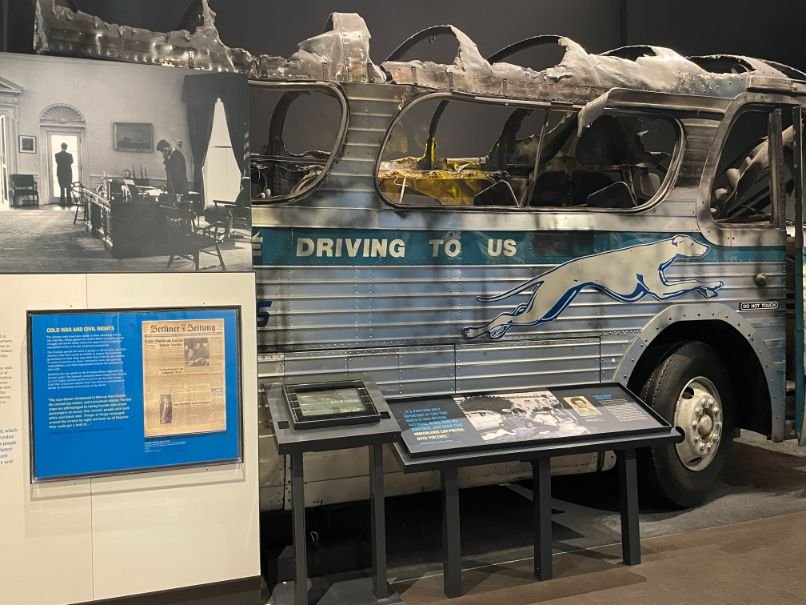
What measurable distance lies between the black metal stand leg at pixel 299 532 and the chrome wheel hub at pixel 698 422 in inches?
98.4

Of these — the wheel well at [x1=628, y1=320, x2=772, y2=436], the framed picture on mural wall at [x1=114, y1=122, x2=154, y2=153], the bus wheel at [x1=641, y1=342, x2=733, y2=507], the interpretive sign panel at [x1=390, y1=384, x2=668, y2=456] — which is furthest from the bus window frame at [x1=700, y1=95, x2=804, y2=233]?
Result: the framed picture on mural wall at [x1=114, y1=122, x2=154, y2=153]

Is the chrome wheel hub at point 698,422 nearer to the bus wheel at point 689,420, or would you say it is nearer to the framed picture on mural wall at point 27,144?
the bus wheel at point 689,420

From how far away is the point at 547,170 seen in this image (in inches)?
194

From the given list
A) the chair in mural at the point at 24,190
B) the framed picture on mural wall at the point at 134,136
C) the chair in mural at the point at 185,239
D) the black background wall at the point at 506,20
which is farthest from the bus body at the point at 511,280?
the black background wall at the point at 506,20

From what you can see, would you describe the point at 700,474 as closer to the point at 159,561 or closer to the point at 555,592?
the point at 555,592

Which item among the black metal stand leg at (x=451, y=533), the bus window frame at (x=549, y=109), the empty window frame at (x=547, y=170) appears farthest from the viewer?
the empty window frame at (x=547, y=170)

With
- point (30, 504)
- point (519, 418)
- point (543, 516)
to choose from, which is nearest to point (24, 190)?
point (30, 504)

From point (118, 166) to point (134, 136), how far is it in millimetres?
138

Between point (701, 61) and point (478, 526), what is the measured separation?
11.1ft

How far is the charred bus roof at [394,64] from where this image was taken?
3111 millimetres

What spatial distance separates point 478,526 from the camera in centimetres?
431

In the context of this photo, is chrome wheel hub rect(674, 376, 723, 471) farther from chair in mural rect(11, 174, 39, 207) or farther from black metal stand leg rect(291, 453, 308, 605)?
chair in mural rect(11, 174, 39, 207)

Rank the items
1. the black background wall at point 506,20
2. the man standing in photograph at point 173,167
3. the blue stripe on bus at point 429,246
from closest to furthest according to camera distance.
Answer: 1. the man standing in photograph at point 173,167
2. the blue stripe on bus at point 429,246
3. the black background wall at point 506,20

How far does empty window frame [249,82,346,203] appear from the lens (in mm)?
3523
